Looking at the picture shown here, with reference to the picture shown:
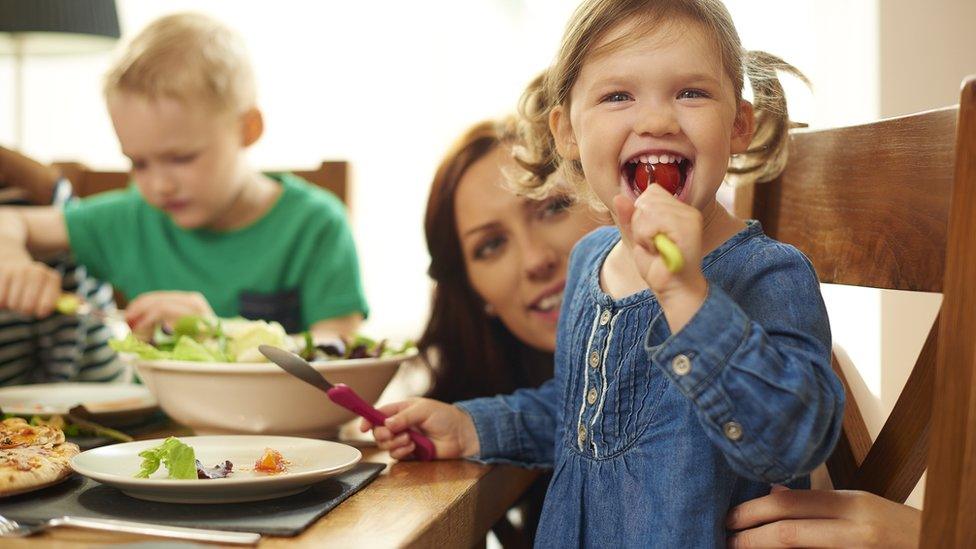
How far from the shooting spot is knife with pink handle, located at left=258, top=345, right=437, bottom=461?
943 millimetres

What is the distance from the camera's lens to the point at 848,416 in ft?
3.12

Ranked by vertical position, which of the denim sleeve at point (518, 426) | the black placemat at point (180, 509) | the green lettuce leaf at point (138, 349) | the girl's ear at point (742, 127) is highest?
the girl's ear at point (742, 127)

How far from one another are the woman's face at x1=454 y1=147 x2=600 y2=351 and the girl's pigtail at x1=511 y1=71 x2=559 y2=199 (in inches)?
4.6

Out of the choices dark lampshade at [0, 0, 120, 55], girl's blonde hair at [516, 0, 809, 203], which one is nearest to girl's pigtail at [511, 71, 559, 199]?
girl's blonde hair at [516, 0, 809, 203]

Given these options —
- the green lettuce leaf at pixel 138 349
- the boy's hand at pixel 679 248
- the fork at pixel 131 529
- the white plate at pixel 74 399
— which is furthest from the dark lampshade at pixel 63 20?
the boy's hand at pixel 679 248

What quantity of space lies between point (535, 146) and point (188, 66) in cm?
77

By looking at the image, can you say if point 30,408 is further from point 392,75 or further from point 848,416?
point 392,75

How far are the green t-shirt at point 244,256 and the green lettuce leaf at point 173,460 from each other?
905mm

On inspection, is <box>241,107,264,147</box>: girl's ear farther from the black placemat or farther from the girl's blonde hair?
the black placemat

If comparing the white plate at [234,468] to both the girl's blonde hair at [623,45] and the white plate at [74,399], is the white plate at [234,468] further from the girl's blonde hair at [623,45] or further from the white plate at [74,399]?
the girl's blonde hair at [623,45]

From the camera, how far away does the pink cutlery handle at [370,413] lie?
946mm

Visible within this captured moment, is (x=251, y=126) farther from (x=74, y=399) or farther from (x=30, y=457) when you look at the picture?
(x=30, y=457)

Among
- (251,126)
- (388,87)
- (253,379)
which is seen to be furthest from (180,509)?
(388,87)

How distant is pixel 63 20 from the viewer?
2.31 meters
